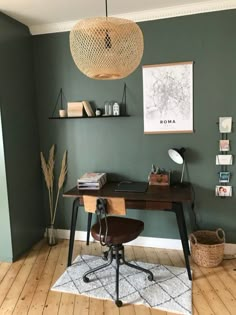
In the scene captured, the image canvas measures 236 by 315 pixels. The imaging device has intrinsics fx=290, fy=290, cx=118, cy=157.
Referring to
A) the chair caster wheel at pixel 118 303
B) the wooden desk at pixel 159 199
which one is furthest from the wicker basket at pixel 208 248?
the chair caster wheel at pixel 118 303

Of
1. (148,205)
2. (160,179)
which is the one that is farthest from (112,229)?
(160,179)

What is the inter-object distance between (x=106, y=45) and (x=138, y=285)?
186cm

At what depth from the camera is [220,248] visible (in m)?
2.63

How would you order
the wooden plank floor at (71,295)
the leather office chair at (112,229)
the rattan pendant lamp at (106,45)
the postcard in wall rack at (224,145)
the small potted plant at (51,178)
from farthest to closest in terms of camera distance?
the small potted plant at (51,178) < the postcard in wall rack at (224,145) < the leather office chair at (112,229) < the wooden plank floor at (71,295) < the rattan pendant lamp at (106,45)

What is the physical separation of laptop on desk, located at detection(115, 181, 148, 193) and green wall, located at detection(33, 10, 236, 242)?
0.47ft

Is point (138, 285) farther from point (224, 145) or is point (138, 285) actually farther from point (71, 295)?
point (224, 145)

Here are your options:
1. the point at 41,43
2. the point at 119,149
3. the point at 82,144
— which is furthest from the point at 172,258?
the point at 41,43

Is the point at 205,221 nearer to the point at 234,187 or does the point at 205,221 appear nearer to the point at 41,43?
the point at 234,187

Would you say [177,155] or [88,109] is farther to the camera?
[88,109]

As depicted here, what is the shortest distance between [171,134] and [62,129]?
1.20 metres

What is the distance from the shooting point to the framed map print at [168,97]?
9.13 ft

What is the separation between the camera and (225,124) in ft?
8.90

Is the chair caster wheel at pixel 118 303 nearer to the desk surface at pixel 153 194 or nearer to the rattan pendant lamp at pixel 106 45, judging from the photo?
the desk surface at pixel 153 194

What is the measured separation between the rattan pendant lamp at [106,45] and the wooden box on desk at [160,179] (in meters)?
1.37
